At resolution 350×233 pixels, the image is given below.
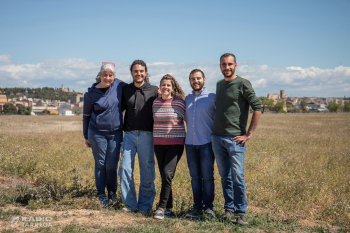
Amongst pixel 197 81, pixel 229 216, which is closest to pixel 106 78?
pixel 197 81

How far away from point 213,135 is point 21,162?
5.70 meters

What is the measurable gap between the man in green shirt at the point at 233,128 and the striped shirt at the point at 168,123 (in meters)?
0.59

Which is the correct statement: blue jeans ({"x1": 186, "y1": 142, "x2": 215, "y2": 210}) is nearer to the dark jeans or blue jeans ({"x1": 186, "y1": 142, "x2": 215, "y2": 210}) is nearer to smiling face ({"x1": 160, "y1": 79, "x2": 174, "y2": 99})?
the dark jeans

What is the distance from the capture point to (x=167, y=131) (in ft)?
13.9

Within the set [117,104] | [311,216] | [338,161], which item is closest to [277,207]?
[311,216]

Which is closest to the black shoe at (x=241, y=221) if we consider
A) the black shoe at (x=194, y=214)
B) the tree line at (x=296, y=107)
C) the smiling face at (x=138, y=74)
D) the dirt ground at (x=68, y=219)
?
the black shoe at (x=194, y=214)

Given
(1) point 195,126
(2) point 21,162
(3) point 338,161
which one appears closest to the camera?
(1) point 195,126

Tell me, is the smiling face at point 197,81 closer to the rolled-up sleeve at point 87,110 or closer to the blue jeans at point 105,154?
the blue jeans at point 105,154

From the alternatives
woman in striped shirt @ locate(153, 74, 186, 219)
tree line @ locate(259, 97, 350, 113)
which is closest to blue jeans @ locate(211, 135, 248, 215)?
woman in striped shirt @ locate(153, 74, 186, 219)

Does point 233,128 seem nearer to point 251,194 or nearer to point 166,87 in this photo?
point 166,87

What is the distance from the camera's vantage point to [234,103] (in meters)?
4.02

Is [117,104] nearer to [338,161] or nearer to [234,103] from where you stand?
[234,103]

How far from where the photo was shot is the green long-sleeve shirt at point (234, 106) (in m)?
3.96

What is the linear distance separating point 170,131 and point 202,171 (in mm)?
848
